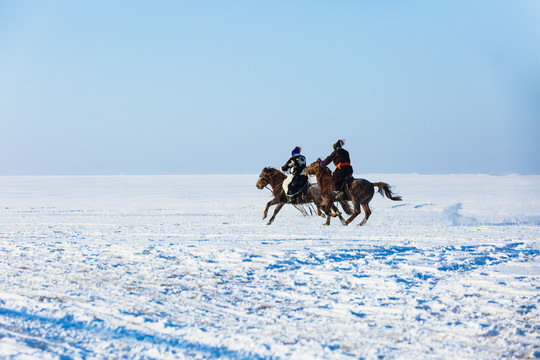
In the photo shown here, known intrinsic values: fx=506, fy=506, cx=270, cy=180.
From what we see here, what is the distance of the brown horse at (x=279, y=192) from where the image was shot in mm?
13039

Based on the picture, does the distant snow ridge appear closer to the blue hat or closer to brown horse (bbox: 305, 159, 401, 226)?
brown horse (bbox: 305, 159, 401, 226)

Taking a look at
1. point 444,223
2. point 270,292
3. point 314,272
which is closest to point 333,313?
point 270,292

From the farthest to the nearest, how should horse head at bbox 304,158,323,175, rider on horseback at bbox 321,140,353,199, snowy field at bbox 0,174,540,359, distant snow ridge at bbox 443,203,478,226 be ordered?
horse head at bbox 304,158,323,175, distant snow ridge at bbox 443,203,478,226, rider on horseback at bbox 321,140,353,199, snowy field at bbox 0,174,540,359

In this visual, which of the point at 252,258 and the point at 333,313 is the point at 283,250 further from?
the point at 333,313

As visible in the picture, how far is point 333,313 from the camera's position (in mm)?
4285

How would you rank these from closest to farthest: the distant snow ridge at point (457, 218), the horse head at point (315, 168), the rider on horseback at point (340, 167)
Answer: the rider on horseback at point (340, 167)
the distant snow ridge at point (457, 218)
the horse head at point (315, 168)

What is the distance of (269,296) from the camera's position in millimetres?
4898

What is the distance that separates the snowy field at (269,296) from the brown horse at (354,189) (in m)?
2.28

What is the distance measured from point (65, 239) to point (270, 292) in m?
5.64

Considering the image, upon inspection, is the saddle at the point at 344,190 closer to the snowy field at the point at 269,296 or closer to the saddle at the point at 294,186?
the saddle at the point at 294,186

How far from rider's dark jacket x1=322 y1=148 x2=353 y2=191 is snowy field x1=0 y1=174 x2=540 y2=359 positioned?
2497 mm

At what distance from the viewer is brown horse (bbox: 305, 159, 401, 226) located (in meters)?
12.2

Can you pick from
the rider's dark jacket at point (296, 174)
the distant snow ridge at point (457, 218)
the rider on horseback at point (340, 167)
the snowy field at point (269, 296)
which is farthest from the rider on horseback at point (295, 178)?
the distant snow ridge at point (457, 218)

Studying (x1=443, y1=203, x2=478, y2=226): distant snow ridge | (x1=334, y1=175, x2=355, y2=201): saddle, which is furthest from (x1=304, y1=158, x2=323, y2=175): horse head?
(x1=443, y1=203, x2=478, y2=226): distant snow ridge
